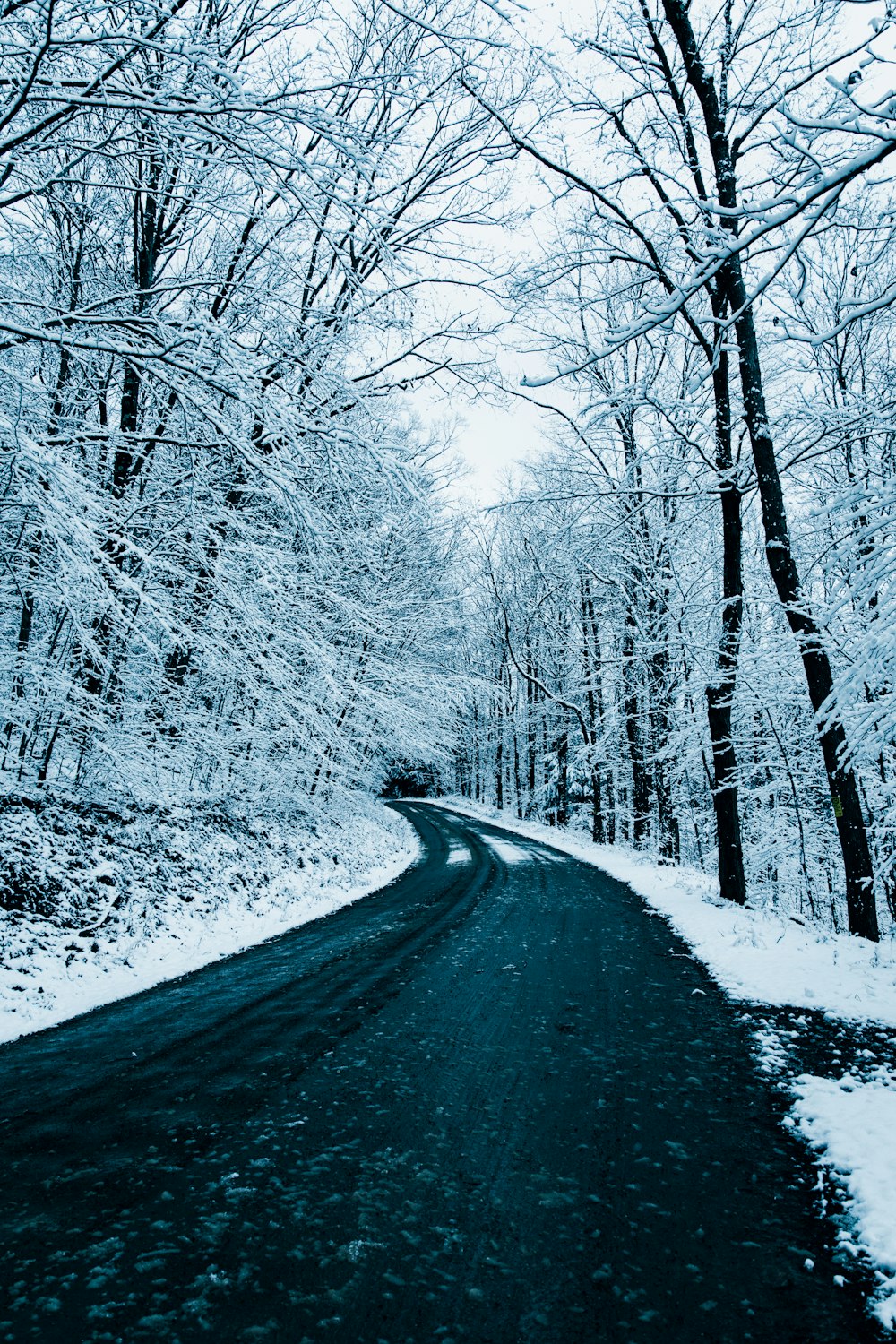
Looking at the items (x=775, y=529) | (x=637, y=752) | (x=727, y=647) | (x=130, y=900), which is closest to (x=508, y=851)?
(x=637, y=752)

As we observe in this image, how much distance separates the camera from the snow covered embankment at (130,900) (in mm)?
5961

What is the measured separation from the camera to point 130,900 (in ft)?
25.6

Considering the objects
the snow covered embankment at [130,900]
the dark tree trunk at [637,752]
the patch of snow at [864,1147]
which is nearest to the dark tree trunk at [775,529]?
the patch of snow at [864,1147]

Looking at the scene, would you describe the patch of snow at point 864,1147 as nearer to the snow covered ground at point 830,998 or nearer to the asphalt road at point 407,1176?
the snow covered ground at point 830,998

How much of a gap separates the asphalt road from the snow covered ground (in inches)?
6.9

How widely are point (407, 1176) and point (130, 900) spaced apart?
19.5ft

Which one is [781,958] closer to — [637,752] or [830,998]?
[830,998]

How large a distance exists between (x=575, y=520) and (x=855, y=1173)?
10.2 meters

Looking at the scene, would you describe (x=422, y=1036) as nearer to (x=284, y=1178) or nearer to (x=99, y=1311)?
(x=284, y=1178)

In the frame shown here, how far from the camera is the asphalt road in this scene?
2.26m

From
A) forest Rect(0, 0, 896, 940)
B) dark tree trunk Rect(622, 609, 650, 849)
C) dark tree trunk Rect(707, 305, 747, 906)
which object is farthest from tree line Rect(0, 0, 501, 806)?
dark tree trunk Rect(622, 609, 650, 849)

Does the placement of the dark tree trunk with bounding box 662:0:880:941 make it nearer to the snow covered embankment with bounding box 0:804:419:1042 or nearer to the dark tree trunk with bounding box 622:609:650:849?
the snow covered embankment with bounding box 0:804:419:1042

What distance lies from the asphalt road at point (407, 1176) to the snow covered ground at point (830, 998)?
0.57 feet

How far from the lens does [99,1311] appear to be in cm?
221
